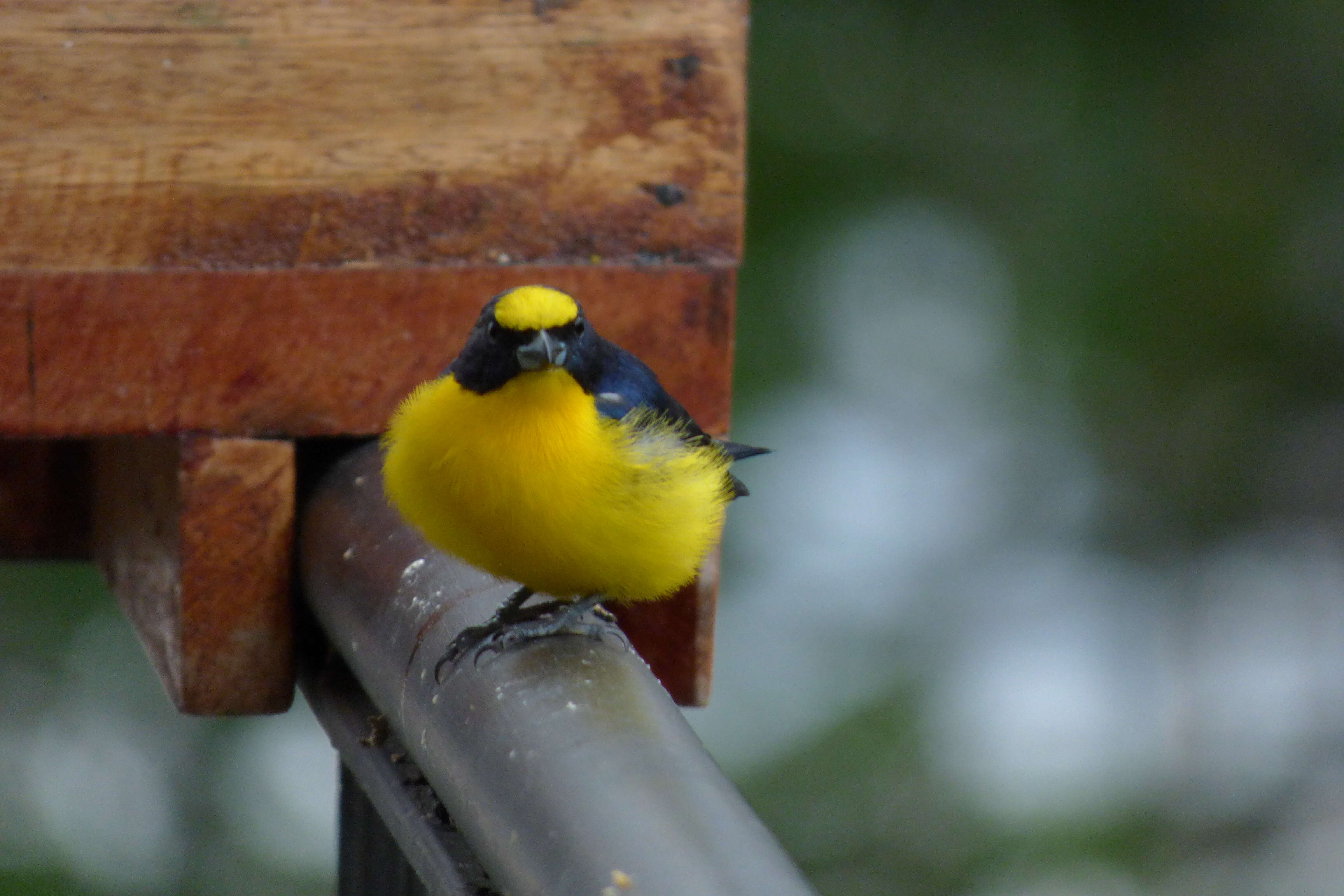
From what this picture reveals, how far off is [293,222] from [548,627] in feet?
2.23

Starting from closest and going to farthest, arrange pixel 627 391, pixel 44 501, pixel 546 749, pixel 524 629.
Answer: pixel 546 749 < pixel 524 629 < pixel 627 391 < pixel 44 501

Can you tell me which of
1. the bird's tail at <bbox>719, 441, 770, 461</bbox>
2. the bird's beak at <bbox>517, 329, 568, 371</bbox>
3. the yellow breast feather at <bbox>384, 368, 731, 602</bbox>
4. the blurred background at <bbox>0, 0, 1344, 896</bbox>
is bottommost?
the blurred background at <bbox>0, 0, 1344, 896</bbox>

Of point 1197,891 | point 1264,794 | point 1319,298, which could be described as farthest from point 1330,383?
point 1197,891

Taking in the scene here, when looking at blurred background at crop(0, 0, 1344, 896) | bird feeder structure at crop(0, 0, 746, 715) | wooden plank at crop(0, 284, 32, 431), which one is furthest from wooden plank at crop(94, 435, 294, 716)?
blurred background at crop(0, 0, 1344, 896)

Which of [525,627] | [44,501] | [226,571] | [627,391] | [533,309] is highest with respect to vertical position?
[533,309]

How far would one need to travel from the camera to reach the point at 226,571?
6.85 feet

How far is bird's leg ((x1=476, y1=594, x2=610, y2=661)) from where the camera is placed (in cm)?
146

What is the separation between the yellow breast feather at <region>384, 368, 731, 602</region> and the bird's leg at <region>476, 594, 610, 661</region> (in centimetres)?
4

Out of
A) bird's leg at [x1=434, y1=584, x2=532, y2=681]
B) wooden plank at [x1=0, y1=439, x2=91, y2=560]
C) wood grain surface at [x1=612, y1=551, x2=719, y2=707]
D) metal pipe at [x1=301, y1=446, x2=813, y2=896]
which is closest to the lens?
metal pipe at [x1=301, y1=446, x2=813, y2=896]

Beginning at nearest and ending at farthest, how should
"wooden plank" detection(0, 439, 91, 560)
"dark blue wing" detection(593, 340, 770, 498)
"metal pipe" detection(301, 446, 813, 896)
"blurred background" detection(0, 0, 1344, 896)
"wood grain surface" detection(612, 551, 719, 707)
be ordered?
1. "metal pipe" detection(301, 446, 813, 896)
2. "dark blue wing" detection(593, 340, 770, 498)
3. "wood grain surface" detection(612, 551, 719, 707)
4. "wooden plank" detection(0, 439, 91, 560)
5. "blurred background" detection(0, 0, 1344, 896)

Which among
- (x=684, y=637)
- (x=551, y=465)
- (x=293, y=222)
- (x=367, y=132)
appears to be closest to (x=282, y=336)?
(x=293, y=222)

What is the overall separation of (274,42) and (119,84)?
7.4 inches

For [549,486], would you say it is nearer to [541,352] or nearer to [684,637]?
[541,352]

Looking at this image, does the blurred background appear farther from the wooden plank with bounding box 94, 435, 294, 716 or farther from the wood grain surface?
the wooden plank with bounding box 94, 435, 294, 716
